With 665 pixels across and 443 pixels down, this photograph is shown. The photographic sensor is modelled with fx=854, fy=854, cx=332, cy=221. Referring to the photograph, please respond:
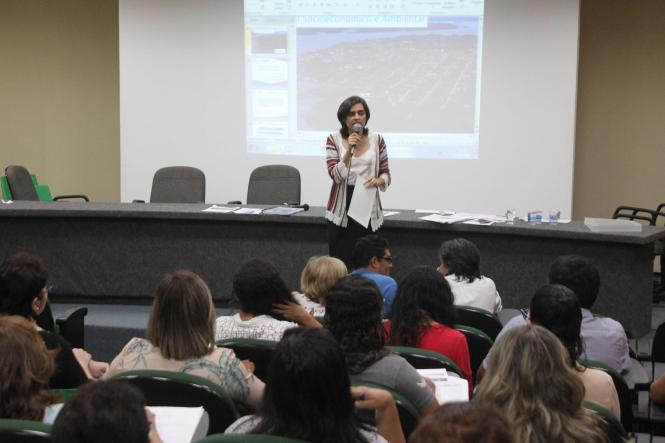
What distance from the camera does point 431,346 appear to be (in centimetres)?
300

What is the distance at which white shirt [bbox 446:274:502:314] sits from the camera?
13.1 feet

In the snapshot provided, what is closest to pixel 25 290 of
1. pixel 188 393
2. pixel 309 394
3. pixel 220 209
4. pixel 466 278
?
pixel 188 393

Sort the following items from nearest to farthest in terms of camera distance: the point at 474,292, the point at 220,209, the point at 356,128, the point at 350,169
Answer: the point at 474,292
the point at 356,128
the point at 350,169
the point at 220,209

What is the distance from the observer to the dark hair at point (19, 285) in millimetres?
3031

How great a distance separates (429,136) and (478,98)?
52 centimetres

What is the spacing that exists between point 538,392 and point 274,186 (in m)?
4.88

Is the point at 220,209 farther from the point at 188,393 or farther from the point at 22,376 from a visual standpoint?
the point at 22,376

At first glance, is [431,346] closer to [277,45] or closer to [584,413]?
[584,413]

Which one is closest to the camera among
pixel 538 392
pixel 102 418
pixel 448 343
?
pixel 102 418

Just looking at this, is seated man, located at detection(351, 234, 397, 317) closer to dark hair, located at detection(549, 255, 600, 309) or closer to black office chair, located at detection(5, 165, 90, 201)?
dark hair, located at detection(549, 255, 600, 309)

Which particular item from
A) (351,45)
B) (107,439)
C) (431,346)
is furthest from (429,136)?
(107,439)

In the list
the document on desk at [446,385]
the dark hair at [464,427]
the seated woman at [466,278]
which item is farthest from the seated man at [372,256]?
the dark hair at [464,427]

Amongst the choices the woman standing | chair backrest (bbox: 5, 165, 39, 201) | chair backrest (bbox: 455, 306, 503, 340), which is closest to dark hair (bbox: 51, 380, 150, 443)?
chair backrest (bbox: 455, 306, 503, 340)

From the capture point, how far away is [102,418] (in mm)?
1481
